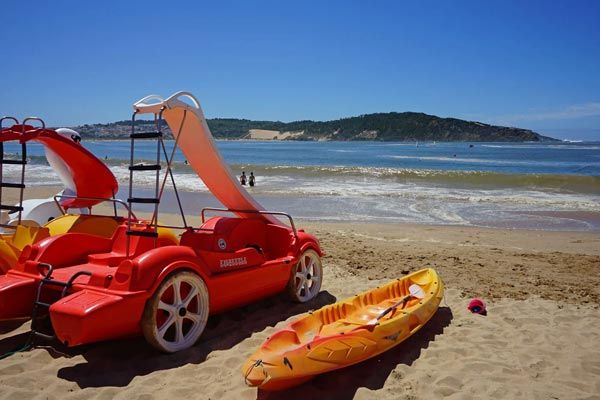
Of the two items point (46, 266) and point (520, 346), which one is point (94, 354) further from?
point (520, 346)

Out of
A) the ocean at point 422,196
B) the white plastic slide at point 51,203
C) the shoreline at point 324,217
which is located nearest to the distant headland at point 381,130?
the ocean at point 422,196

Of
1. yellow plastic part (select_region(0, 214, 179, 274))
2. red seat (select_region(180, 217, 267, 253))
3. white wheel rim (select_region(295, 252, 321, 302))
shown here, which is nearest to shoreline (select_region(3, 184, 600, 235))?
white wheel rim (select_region(295, 252, 321, 302))

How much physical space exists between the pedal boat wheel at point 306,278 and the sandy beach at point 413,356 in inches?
5.6

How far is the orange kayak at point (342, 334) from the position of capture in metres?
4.13

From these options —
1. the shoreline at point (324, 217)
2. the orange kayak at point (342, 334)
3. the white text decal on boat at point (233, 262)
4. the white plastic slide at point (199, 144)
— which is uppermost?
the white plastic slide at point (199, 144)

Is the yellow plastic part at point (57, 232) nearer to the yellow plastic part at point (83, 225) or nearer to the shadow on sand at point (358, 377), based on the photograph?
the yellow plastic part at point (83, 225)

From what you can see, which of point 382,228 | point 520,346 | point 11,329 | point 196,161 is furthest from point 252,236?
point 382,228

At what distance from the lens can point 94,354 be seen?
5.06 m

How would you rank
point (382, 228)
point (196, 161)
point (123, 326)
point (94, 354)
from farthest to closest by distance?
point (382, 228)
point (196, 161)
point (94, 354)
point (123, 326)

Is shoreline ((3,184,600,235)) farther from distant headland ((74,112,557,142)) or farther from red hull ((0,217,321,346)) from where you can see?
distant headland ((74,112,557,142))

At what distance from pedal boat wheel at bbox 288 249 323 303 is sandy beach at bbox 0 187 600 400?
143 millimetres

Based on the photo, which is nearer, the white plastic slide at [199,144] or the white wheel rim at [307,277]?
the white plastic slide at [199,144]

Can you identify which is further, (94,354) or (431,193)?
(431,193)

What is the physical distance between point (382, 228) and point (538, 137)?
159148 mm
